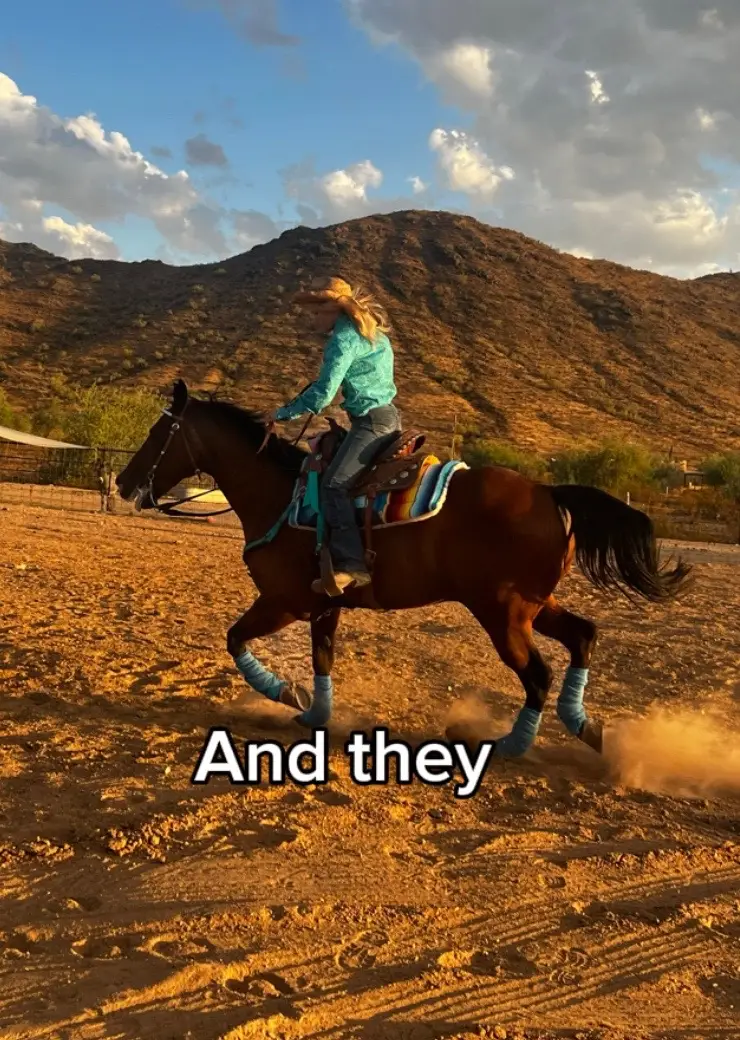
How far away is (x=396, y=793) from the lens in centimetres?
441

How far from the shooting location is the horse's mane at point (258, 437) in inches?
219

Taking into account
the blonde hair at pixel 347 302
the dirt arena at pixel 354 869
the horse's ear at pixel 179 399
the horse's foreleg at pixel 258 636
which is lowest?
the dirt arena at pixel 354 869

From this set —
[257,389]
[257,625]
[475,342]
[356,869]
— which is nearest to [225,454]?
[257,625]

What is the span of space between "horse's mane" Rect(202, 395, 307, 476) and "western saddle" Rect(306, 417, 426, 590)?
459 millimetres

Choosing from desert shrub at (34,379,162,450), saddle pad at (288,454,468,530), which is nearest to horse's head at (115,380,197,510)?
saddle pad at (288,454,468,530)

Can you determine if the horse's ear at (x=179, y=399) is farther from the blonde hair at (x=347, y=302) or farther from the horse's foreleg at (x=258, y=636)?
the horse's foreleg at (x=258, y=636)

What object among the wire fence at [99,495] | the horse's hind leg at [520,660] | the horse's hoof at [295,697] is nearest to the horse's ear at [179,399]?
the horse's hoof at [295,697]

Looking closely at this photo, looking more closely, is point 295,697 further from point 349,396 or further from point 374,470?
point 349,396

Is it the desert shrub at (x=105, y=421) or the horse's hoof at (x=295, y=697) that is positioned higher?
the desert shrub at (x=105, y=421)

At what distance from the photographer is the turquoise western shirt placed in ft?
15.6

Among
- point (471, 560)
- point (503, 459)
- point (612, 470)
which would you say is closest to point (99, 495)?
point (503, 459)

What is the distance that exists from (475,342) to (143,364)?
2847cm

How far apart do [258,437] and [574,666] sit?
2.84 m

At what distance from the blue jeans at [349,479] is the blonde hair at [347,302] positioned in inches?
21.6
